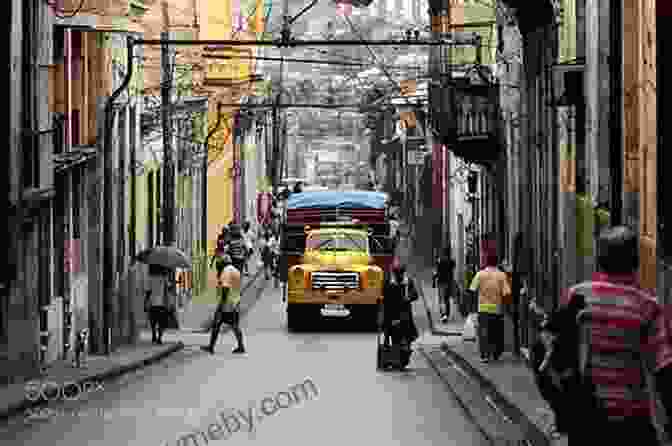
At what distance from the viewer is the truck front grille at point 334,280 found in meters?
40.2

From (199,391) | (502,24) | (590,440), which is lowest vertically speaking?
(199,391)

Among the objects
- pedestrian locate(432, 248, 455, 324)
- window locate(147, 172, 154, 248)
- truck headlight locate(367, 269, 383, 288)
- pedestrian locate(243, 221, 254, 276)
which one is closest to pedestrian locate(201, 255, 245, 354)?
truck headlight locate(367, 269, 383, 288)

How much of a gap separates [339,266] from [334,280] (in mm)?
339

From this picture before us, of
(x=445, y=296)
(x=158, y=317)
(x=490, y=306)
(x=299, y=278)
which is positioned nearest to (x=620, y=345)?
(x=490, y=306)

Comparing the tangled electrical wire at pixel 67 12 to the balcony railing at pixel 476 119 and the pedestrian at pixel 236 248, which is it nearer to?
the balcony railing at pixel 476 119

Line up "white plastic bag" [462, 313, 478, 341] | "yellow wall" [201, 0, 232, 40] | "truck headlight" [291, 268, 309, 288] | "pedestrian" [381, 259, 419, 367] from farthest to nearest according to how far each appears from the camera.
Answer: "yellow wall" [201, 0, 232, 40] → "truck headlight" [291, 268, 309, 288] → "white plastic bag" [462, 313, 478, 341] → "pedestrian" [381, 259, 419, 367]

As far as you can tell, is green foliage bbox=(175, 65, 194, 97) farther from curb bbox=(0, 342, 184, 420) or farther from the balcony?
curb bbox=(0, 342, 184, 420)

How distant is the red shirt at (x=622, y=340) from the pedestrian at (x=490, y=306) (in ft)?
56.4

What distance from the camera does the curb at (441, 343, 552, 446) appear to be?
17.0 meters

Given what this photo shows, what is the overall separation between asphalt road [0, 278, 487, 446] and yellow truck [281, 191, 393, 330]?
721 cm

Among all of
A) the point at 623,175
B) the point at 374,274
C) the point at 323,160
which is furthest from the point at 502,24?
the point at 323,160

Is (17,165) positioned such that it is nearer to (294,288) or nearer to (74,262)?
(74,262)

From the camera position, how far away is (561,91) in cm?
2323

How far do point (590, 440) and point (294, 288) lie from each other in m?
31.3
